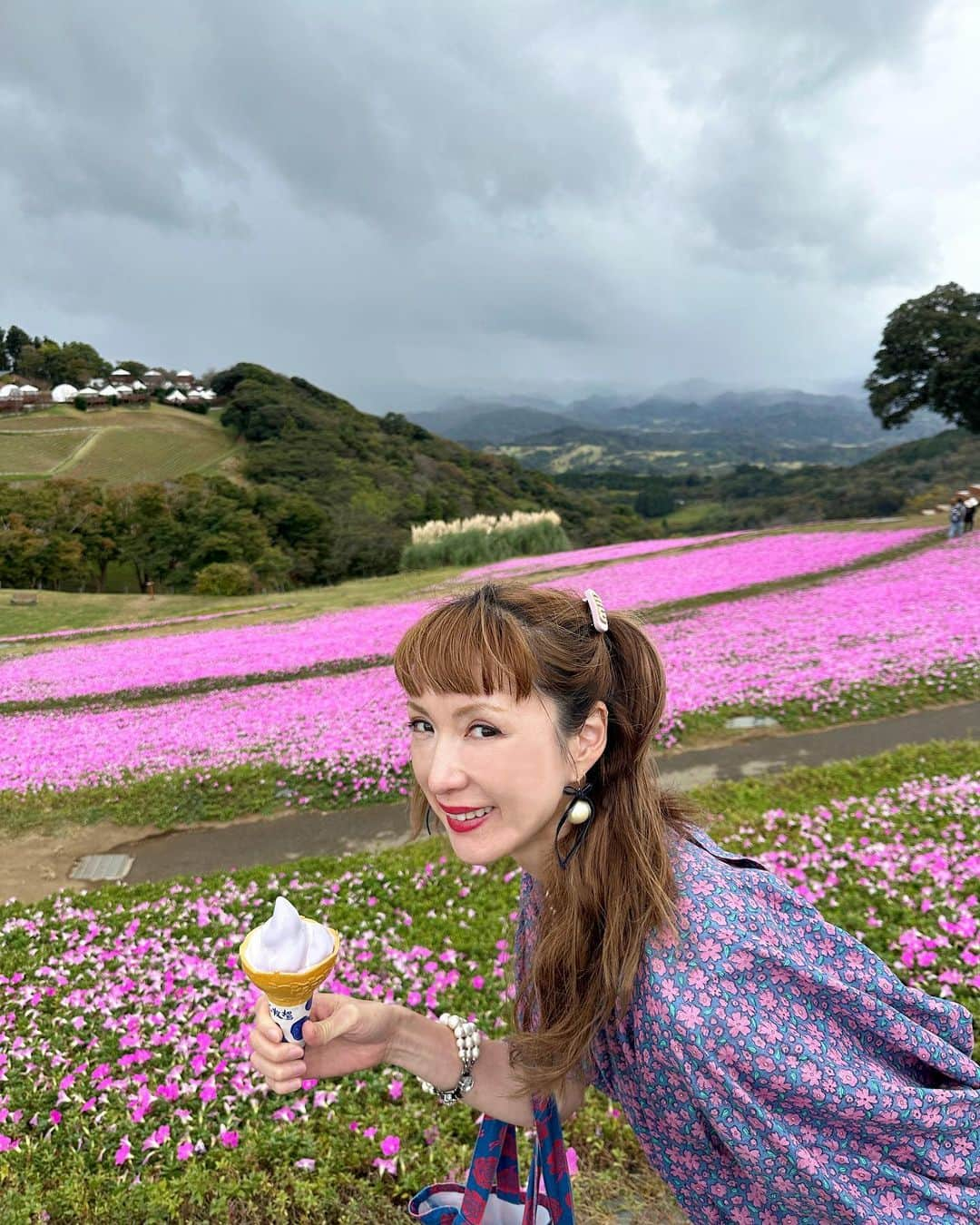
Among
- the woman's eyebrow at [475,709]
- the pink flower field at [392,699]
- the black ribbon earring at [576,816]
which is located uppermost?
the woman's eyebrow at [475,709]

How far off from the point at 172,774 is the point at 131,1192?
20.7 ft

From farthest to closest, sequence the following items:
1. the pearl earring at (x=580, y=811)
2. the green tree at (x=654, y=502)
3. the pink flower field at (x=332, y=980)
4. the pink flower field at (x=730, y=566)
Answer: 1. the green tree at (x=654, y=502)
2. the pink flower field at (x=730, y=566)
3. the pink flower field at (x=332, y=980)
4. the pearl earring at (x=580, y=811)

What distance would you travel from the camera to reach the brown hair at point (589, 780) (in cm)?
182

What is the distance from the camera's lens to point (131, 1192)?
3.39 m

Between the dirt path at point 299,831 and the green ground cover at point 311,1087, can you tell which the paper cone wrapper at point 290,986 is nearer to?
the green ground cover at point 311,1087

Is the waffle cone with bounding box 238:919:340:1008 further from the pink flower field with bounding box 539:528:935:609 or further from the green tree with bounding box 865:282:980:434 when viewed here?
the green tree with bounding box 865:282:980:434

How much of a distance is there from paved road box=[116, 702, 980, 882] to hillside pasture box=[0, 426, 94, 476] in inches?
2745

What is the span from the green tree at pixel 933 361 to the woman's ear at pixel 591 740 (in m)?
40.1

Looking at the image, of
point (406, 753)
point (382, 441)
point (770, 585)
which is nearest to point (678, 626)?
point (770, 585)

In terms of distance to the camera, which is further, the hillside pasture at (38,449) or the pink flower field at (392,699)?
the hillside pasture at (38,449)

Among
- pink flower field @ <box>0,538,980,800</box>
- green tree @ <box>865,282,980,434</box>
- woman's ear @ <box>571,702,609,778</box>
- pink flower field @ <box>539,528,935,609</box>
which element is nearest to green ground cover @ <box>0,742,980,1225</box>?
woman's ear @ <box>571,702,609,778</box>

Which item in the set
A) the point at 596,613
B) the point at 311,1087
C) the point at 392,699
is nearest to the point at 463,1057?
the point at 596,613

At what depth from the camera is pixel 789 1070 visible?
5.16 feet

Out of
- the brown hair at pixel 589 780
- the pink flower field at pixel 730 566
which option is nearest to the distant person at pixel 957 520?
the pink flower field at pixel 730 566
